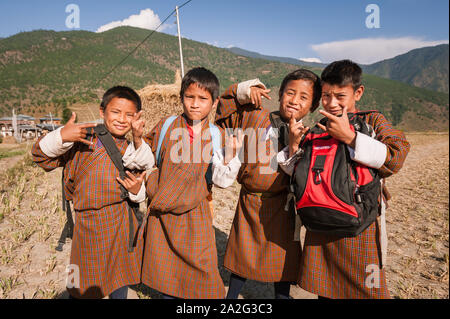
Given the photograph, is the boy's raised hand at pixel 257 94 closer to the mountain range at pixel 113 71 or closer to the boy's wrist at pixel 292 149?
the boy's wrist at pixel 292 149

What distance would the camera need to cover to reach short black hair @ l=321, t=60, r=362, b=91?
4.92 ft

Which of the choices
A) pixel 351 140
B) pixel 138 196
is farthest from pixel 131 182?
pixel 351 140

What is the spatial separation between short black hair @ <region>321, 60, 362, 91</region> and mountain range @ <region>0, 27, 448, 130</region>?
3540 centimetres

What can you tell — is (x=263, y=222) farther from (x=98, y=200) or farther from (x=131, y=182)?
(x=98, y=200)

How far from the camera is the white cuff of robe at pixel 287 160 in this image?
153 centimetres

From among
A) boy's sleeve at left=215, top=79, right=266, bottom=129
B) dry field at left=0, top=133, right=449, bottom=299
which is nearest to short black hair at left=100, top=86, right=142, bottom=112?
boy's sleeve at left=215, top=79, right=266, bottom=129

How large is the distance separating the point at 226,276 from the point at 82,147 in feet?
6.20

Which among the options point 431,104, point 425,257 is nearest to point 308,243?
point 425,257

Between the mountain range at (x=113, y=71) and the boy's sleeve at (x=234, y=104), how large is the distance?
3487cm

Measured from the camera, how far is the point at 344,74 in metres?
1.50

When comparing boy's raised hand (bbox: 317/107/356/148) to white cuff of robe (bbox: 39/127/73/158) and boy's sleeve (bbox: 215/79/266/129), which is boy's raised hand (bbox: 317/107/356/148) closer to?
boy's sleeve (bbox: 215/79/266/129)

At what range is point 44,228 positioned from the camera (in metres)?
3.21

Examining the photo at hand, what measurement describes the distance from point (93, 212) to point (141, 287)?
3.82 feet
